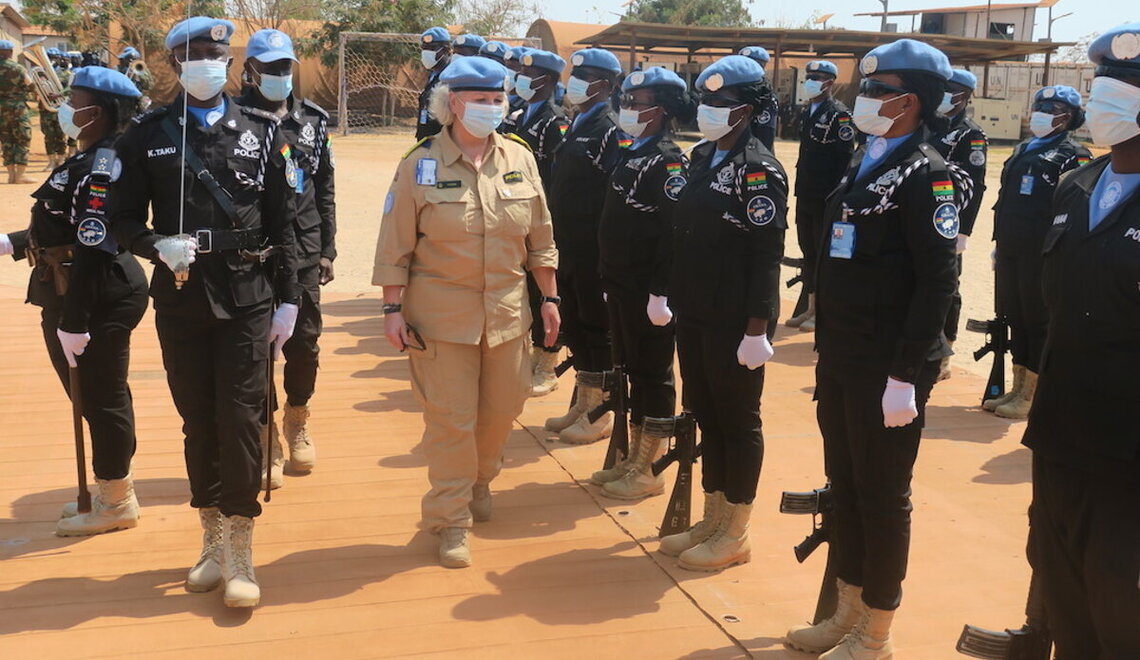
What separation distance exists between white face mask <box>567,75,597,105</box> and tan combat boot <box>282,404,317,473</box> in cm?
236

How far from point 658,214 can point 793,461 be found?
1.71 metres

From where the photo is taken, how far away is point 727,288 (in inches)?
175

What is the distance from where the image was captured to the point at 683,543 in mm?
4746

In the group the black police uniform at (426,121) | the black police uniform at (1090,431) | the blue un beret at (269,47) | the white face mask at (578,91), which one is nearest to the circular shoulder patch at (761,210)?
the black police uniform at (1090,431)

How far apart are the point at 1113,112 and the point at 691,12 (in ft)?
158

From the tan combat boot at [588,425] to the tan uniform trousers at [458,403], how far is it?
156cm

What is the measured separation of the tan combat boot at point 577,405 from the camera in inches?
250

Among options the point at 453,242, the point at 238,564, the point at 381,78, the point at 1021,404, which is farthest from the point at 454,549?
the point at 381,78

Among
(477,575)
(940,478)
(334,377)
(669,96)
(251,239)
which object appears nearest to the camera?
(251,239)

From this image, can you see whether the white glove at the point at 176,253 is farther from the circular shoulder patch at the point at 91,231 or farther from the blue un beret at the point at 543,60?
the blue un beret at the point at 543,60

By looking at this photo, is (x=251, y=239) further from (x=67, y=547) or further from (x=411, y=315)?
(x=67, y=547)

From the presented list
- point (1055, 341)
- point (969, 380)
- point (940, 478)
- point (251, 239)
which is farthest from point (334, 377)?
point (1055, 341)

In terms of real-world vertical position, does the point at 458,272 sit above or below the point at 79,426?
above

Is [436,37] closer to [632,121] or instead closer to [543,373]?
[543,373]
